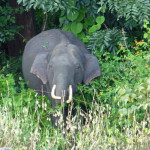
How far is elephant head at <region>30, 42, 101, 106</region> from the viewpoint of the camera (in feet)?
22.7

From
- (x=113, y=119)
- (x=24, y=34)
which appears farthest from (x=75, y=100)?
(x=24, y=34)

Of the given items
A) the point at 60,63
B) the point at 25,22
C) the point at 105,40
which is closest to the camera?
the point at 60,63

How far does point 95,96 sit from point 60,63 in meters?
1.00

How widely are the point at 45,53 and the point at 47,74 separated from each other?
0.69m

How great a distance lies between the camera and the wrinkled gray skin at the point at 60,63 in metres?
7.13

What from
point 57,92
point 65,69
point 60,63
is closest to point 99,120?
point 57,92

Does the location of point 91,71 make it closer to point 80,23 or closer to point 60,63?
point 60,63

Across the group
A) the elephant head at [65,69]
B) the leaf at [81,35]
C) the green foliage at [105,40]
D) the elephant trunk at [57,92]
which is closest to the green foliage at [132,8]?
the green foliage at [105,40]

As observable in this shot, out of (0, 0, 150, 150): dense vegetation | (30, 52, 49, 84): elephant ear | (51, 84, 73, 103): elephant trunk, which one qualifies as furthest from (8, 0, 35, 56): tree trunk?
(51, 84, 73, 103): elephant trunk

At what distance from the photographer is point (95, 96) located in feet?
25.8

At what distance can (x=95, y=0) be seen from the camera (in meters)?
9.17

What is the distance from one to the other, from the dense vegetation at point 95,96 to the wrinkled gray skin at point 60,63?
259mm

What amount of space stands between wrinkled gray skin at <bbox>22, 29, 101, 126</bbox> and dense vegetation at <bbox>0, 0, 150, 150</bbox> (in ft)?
0.85

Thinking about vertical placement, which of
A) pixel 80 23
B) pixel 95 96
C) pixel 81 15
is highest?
pixel 81 15
